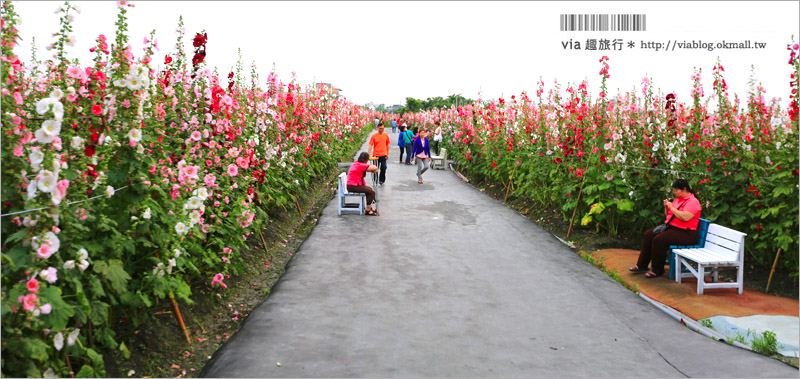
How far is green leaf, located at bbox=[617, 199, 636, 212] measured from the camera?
27.0ft

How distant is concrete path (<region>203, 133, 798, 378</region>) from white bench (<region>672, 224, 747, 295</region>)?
815 millimetres

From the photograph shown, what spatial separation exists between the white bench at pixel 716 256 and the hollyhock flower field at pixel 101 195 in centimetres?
531

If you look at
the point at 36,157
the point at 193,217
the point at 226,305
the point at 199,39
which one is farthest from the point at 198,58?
the point at 36,157

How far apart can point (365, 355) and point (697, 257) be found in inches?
170

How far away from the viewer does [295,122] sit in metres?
12.2

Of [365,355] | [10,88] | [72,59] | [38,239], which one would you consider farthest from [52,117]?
[365,355]

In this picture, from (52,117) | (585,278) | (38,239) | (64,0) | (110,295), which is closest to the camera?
(38,239)

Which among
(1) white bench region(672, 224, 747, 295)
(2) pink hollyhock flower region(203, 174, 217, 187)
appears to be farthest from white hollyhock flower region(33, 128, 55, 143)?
(1) white bench region(672, 224, 747, 295)

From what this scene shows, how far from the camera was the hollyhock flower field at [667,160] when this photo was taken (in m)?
6.56

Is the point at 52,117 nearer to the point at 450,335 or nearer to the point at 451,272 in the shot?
the point at 450,335

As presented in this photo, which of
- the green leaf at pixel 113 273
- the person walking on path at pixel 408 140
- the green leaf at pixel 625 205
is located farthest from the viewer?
the person walking on path at pixel 408 140

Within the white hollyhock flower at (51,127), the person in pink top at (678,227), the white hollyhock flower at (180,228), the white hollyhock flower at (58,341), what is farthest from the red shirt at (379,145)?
the white hollyhock flower at (58,341)

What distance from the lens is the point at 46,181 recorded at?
302cm

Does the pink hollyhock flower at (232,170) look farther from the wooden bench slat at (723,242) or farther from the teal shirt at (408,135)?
the teal shirt at (408,135)
